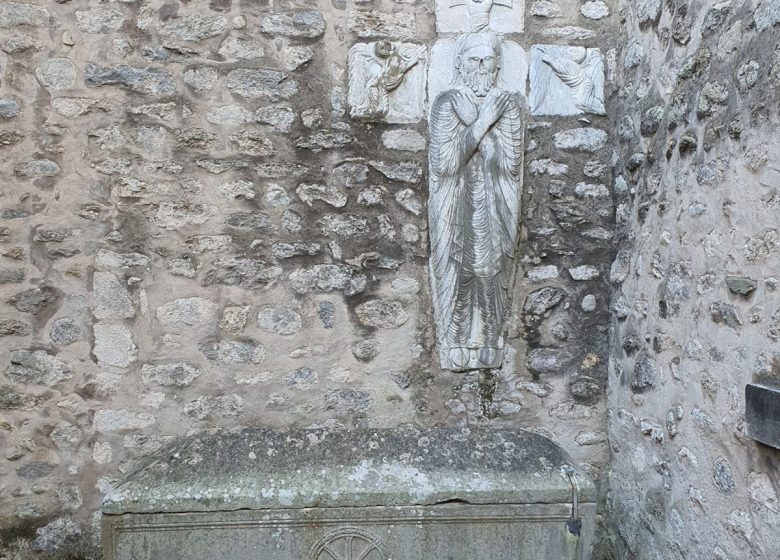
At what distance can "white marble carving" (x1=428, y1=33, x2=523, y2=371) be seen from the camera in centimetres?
266

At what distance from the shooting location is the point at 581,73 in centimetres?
275

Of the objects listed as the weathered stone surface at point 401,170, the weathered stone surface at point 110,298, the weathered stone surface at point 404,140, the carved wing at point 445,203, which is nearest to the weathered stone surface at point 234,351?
the weathered stone surface at point 110,298

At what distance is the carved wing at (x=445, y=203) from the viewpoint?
268 centimetres

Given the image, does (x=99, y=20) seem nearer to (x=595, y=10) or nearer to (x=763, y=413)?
(x=595, y=10)

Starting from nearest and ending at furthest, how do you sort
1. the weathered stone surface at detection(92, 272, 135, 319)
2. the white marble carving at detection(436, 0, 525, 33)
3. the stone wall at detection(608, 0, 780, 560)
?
the stone wall at detection(608, 0, 780, 560) → the weathered stone surface at detection(92, 272, 135, 319) → the white marble carving at detection(436, 0, 525, 33)

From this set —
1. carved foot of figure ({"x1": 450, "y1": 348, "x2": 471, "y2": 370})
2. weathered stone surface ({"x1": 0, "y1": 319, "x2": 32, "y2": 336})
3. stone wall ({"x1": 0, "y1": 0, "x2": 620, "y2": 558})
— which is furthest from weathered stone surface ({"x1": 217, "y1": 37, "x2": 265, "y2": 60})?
carved foot of figure ({"x1": 450, "y1": 348, "x2": 471, "y2": 370})

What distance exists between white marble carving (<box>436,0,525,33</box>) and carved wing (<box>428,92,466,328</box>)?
13.1 inches

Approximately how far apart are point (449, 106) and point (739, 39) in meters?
1.15

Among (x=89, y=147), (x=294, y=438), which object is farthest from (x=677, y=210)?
(x=89, y=147)

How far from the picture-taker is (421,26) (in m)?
2.72

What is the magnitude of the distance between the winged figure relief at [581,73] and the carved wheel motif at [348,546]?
2153 mm

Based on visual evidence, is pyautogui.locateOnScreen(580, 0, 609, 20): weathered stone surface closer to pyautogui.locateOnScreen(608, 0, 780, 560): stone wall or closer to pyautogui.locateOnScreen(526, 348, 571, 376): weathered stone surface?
pyautogui.locateOnScreen(608, 0, 780, 560): stone wall

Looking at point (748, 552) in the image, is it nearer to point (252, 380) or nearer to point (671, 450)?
point (671, 450)

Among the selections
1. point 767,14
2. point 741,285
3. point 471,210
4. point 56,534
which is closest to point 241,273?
point 471,210
